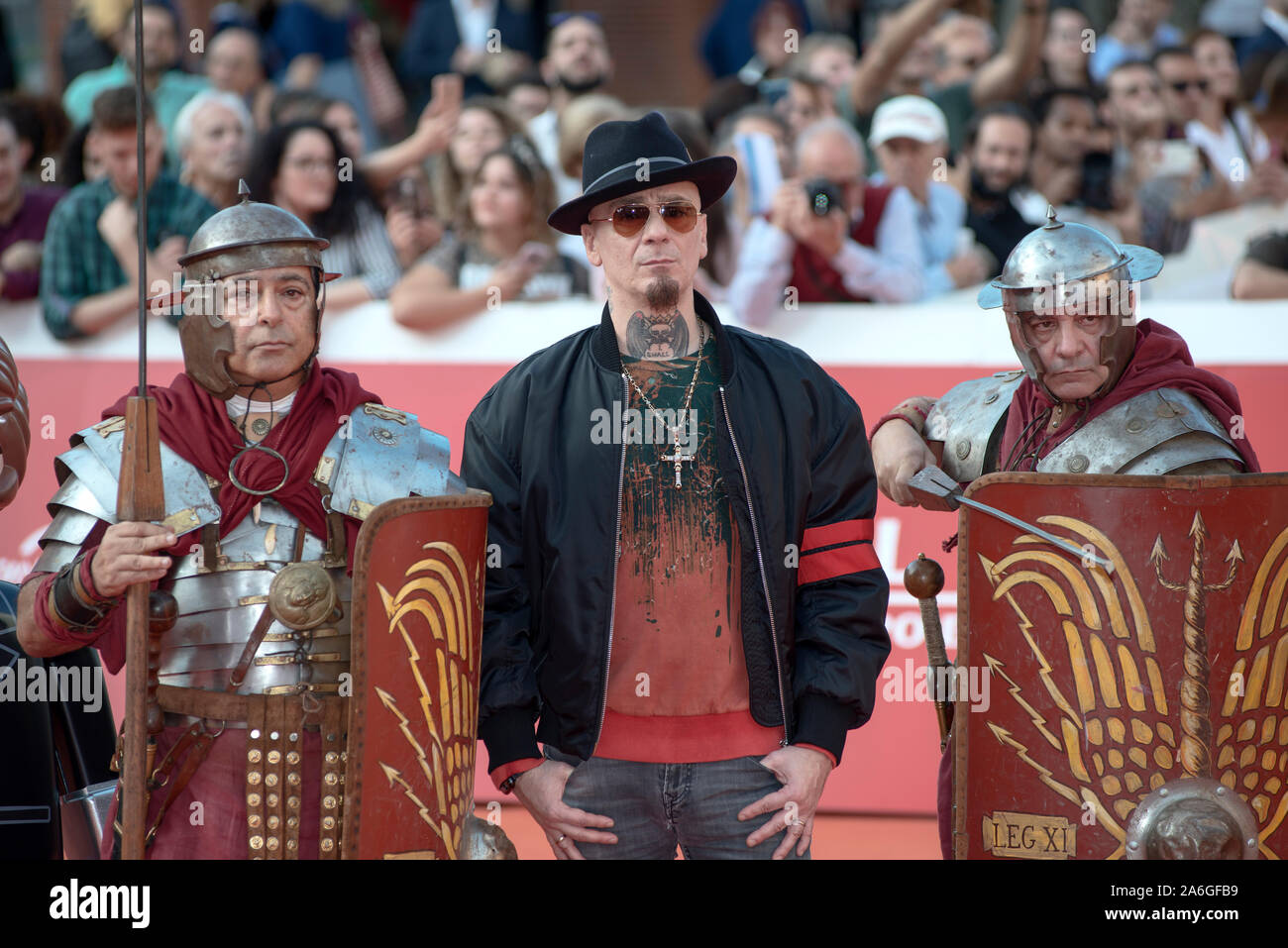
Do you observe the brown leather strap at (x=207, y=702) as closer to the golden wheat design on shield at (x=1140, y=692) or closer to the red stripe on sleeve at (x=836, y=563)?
the red stripe on sleeve at (x=836, y=563)

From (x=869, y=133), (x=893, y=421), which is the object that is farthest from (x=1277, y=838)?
(x=869, y=133)

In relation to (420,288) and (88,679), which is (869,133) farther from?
(88,679)

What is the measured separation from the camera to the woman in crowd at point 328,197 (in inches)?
249

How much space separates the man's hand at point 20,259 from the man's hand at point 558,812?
4153 mm

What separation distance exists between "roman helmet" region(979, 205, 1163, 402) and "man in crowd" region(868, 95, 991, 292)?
3004mm

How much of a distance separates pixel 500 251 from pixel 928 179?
6.18 feet

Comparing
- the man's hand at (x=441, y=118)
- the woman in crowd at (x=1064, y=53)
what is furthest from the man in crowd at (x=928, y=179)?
the man's hand at (x=441, y=118)

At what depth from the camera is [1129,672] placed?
10.6ft

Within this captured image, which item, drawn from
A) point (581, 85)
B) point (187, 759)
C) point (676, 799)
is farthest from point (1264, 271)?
point (187, 759)

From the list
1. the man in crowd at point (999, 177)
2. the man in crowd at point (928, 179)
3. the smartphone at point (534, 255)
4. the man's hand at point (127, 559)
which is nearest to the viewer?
the man's hand at point (127, 559)

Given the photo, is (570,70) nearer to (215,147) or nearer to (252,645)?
(215,147)

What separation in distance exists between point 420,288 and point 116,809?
327cm

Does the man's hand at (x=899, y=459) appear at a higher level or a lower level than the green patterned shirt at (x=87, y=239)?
lower

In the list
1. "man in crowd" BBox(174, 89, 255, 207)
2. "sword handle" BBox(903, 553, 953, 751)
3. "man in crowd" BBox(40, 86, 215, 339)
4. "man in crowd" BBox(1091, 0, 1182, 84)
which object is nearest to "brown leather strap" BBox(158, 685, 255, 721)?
"sword handle" BBox(903, 553, 953, 751)
